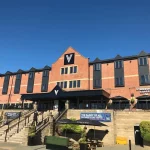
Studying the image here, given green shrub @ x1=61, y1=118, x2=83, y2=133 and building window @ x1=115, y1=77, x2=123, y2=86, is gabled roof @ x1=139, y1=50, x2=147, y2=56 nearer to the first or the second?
building window @ x1=115, y1=77, x2=123, y2=86

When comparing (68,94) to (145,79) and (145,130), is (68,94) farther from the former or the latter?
(145,130)

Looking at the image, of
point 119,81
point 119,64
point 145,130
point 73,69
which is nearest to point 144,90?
point 119,81

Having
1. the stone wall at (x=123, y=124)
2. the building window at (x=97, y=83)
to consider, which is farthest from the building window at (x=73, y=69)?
the stone wall at (x=123, y=124)

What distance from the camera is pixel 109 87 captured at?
124 ft

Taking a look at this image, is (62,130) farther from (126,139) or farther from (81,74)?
(81,74)

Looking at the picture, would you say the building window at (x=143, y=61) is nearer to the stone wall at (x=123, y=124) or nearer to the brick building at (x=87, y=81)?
the brick building at (x=87, y=81)

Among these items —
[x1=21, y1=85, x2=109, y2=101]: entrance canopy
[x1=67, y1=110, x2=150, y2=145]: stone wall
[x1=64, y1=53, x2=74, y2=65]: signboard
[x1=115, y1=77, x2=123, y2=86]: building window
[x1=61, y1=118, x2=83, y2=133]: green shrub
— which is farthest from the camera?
[x1=64, y1=53, x2=74, y2=65]: signboard

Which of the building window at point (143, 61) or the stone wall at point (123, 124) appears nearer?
the stone wall at point (123, 124)

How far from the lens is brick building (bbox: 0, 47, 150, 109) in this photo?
115 ft

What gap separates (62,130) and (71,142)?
7.34 metres

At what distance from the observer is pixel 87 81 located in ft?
130

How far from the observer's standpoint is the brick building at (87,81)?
35.2 meters

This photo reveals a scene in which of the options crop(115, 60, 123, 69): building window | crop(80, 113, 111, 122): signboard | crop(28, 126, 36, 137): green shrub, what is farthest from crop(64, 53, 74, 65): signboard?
crop(28, 126, 36, 137): green shrub

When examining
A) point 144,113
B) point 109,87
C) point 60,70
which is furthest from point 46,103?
point 144,113
